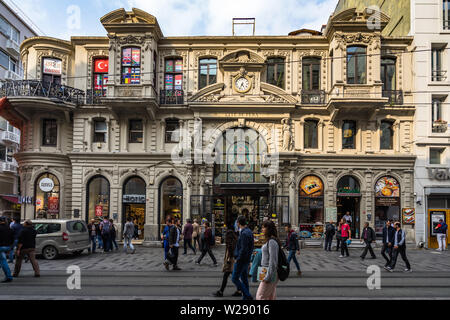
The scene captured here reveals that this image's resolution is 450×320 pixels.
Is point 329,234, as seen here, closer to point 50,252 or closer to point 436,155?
point 436,155

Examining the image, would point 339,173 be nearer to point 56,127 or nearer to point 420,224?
point 420,224

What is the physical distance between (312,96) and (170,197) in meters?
11.4

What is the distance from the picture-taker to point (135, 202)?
24.9m

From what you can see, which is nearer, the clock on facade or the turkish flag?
the clock on facade

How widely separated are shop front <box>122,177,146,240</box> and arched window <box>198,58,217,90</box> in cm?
771

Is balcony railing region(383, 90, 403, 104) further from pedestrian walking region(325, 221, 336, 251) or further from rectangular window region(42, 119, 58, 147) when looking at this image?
rectangular window region(42, 119, 58, 147)

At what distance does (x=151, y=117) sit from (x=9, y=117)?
9180 millimetres

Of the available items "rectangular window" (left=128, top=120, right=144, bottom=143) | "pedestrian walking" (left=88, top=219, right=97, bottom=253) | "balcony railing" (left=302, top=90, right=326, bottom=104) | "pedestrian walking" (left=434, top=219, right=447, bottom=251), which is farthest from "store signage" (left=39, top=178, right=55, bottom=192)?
"pedestrian walking" (left=434, top=219, right=447, bottom=251)

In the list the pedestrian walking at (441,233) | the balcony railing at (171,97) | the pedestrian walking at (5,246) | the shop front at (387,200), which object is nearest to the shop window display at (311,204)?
the shop front at (387,200)

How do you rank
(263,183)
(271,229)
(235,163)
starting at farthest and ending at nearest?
1. (235,163)
2. (263,183)
3. (271,229)

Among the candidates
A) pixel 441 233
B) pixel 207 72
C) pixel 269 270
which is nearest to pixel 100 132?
pixel 207 72

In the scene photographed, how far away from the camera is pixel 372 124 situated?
24.8 metres

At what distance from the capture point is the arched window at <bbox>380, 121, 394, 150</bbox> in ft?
82.1
